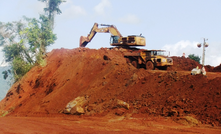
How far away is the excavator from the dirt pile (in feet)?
4.67

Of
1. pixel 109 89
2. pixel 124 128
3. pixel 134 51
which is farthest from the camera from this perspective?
pixel 134 51

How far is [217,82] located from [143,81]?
16.0ft

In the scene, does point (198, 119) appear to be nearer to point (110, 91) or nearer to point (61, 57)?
point (110, 91)

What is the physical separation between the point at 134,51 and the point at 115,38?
294 centimetres

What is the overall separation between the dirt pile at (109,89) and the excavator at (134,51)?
1.42m

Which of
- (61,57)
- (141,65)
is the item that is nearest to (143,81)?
(141,65)

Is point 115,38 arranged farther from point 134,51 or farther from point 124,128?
point 124,128

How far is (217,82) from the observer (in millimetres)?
14461

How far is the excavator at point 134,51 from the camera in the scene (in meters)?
24.1

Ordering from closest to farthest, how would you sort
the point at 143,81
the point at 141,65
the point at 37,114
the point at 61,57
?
the point at 143,81 < the point at 37,114 < the point at 141,65 < the point at 61,57

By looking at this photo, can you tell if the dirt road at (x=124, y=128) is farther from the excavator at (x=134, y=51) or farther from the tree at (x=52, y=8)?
the tree at (x=52, y=8)

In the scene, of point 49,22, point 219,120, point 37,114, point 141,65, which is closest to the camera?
point 219,120

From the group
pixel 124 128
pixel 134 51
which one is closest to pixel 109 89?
pixel 124 128

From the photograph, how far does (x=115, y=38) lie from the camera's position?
3038 centimetres
